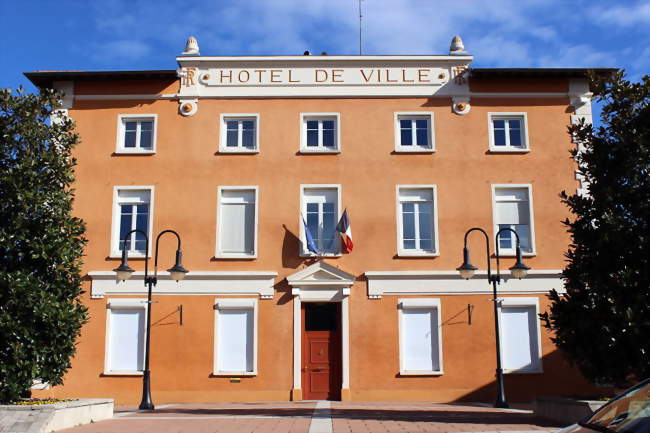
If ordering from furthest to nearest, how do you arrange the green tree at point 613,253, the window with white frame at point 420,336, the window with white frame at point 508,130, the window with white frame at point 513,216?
the window with white frame at point 508,130
the window with white frame at point 513,216
the window with white frame at point 420,336
the green tree at point 613,253

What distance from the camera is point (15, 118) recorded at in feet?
46.3

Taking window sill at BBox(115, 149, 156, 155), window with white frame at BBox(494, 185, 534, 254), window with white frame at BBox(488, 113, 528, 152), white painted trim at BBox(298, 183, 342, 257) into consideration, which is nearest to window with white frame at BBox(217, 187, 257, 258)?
white painted trim at BBox(298, 183, 342, 257)

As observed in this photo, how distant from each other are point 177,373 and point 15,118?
892cm

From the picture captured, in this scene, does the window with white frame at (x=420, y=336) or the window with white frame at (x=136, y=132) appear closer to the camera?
the window with white frame at (x=420, y=336)

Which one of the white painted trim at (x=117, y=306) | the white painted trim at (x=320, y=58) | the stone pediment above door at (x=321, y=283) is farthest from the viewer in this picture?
the white painted trim at (x=320, y=58)

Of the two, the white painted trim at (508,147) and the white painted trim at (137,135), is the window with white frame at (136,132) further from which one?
the white painted trim at (508,147)

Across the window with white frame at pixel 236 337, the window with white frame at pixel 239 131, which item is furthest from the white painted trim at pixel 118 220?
the window with white frame at pixel 236 337

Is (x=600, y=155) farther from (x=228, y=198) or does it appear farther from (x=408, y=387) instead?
A: (x=228, y=198)

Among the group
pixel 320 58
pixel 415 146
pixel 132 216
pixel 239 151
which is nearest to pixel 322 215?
pixel 239 151

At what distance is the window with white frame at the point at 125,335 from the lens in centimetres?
1975

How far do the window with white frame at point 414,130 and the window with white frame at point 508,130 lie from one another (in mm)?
1985

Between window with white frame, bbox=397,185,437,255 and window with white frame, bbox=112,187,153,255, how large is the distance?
7.80 m

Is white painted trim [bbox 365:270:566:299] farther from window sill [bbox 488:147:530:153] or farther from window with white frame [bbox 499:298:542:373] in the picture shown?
window sill [bbox 488:147:530:153]

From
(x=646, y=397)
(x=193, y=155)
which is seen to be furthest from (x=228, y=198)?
(x=646, y=397)
